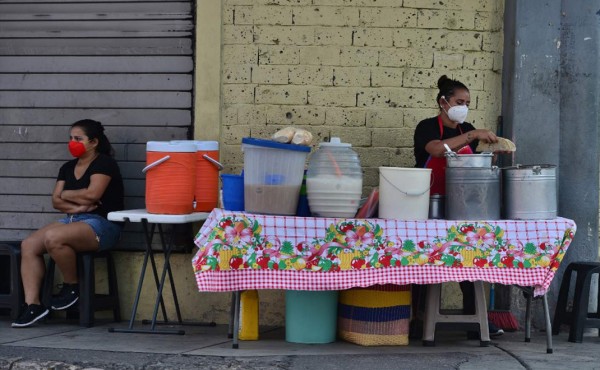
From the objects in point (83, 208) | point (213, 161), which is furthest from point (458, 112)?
point (83, 208)

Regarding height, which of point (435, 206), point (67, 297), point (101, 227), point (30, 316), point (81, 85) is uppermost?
point (81, 85)

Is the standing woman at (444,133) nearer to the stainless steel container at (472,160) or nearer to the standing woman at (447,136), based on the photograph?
the standing woman at (447,136)

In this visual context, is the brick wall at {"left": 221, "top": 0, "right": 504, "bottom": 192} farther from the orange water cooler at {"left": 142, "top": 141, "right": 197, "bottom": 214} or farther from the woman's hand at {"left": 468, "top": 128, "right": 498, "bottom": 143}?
the woman's hand at {"left": 468, "top": 128, "right": 498, "bottom": 143}

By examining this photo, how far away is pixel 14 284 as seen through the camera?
7883 mm

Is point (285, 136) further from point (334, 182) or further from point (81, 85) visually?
point (81, 85)

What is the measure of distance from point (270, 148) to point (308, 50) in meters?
1.66

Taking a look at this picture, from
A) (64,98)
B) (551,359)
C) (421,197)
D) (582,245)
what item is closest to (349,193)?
(421,197)

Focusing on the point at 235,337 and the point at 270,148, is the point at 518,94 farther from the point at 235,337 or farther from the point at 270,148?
the point at 235,337

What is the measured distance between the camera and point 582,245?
307 inches

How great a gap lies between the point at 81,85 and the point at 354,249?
2.99m

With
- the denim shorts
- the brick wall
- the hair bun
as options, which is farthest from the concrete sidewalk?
the hair bun

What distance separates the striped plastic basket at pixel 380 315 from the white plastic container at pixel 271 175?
88 cm

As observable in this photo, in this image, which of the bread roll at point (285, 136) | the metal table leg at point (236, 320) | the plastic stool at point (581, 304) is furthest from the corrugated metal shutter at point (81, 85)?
the plastic stool at point (581, 304)

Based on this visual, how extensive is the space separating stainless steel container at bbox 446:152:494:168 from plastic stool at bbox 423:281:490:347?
88cm
